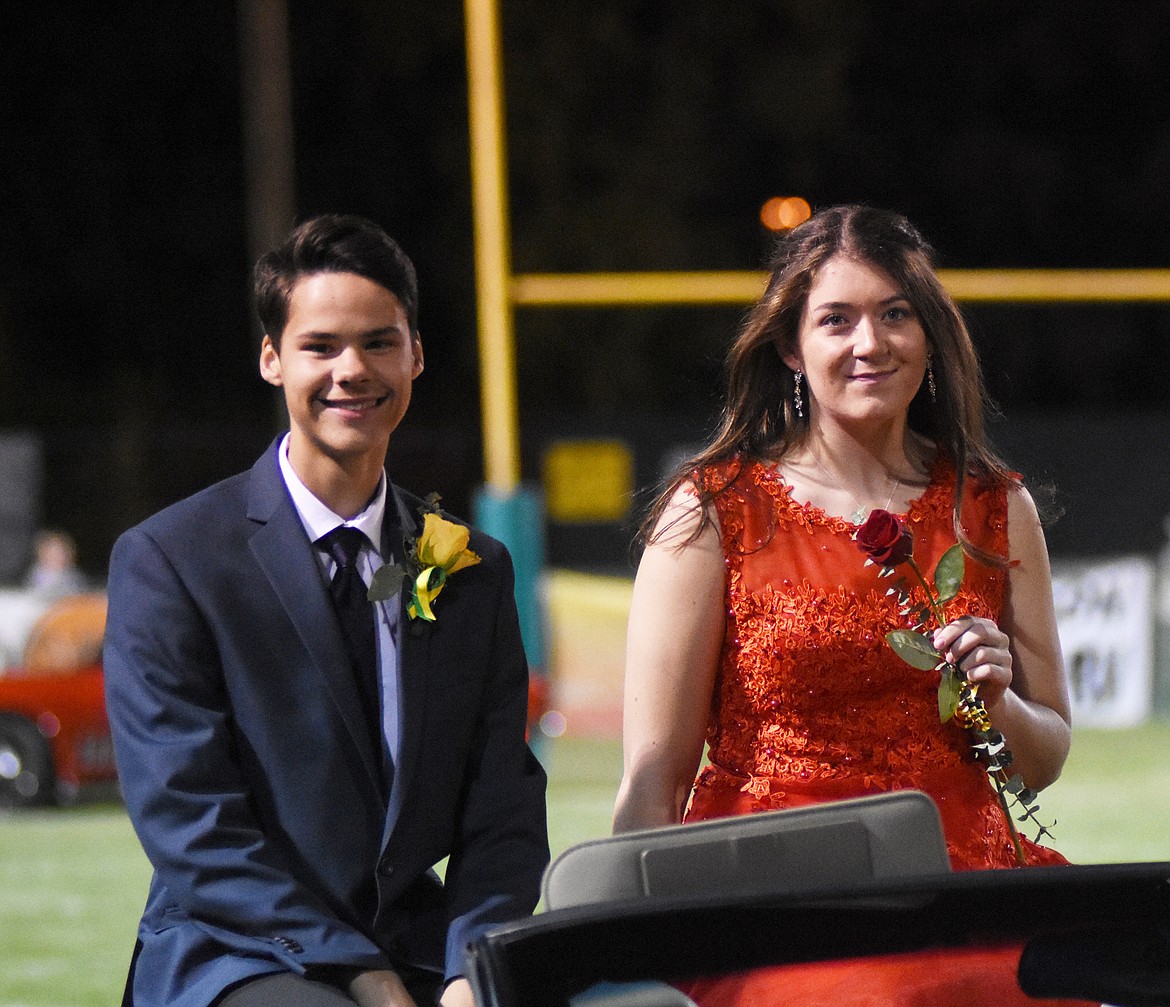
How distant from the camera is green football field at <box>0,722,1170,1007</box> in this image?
6572 millimetres

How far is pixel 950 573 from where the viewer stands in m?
2.79

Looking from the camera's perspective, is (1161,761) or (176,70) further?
(176,70)

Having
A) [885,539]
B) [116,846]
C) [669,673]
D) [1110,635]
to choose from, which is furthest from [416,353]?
[1110,635]

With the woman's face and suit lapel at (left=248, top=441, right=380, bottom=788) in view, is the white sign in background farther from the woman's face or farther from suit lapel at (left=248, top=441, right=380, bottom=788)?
suit lapel at (left=248, top=441, right=380, bottom=788)

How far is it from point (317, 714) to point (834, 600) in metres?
0.84

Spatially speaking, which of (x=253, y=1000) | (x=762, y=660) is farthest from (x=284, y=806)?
(x=762, y=660)

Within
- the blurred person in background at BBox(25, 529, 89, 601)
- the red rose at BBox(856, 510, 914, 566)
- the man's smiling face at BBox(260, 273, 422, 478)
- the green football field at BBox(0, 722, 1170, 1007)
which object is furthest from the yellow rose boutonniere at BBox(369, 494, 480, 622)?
the blurred person in background at BBox(25, 529, 89, 601)

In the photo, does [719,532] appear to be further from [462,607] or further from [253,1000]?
[253,1000]

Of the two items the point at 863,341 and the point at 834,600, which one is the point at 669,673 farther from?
the point at 863,341

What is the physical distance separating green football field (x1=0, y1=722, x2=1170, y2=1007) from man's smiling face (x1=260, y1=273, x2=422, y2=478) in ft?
12.4

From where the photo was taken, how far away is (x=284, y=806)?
2607mm

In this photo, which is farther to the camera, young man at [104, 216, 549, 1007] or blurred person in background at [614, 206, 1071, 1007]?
blurred person in background at [614, 206, 1071, 1007]

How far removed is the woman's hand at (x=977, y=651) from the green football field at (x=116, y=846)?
394cm

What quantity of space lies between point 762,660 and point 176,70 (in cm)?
2569
